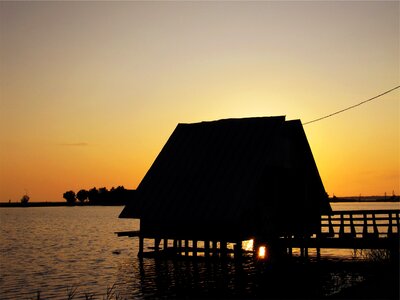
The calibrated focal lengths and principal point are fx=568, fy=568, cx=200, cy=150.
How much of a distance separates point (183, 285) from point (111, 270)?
10.4 m

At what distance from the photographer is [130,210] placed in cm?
3409

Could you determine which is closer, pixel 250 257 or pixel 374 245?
pixel 374 245

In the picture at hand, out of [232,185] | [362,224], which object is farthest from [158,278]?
[362,224]

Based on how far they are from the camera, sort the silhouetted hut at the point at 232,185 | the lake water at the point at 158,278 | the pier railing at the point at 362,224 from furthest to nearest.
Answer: the silhouetted hut at the point at 232,185 < the pier railing at the point at 362,224 < the lake water at the point at 158,278

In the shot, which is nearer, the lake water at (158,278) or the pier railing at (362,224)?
the lake water at (158,278)

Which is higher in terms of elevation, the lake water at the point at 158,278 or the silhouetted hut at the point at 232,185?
the silhouetted hut at the point at 232,185

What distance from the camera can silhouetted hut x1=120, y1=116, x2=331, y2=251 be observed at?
30969 millimetres

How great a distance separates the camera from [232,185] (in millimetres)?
31078

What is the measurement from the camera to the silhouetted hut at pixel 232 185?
102 ft

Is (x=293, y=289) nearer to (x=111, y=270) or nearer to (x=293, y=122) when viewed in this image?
(x=293, y=122)

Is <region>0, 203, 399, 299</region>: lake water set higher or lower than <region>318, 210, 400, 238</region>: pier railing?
lower

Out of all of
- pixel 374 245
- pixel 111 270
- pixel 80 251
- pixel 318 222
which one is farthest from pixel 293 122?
pixel 80 251

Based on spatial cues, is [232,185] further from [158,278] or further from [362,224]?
[362,224]

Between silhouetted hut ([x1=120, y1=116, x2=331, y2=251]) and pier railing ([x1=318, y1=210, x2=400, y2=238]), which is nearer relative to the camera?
pier railing ([x1=318, y1=210, x2=400, y2=238])
